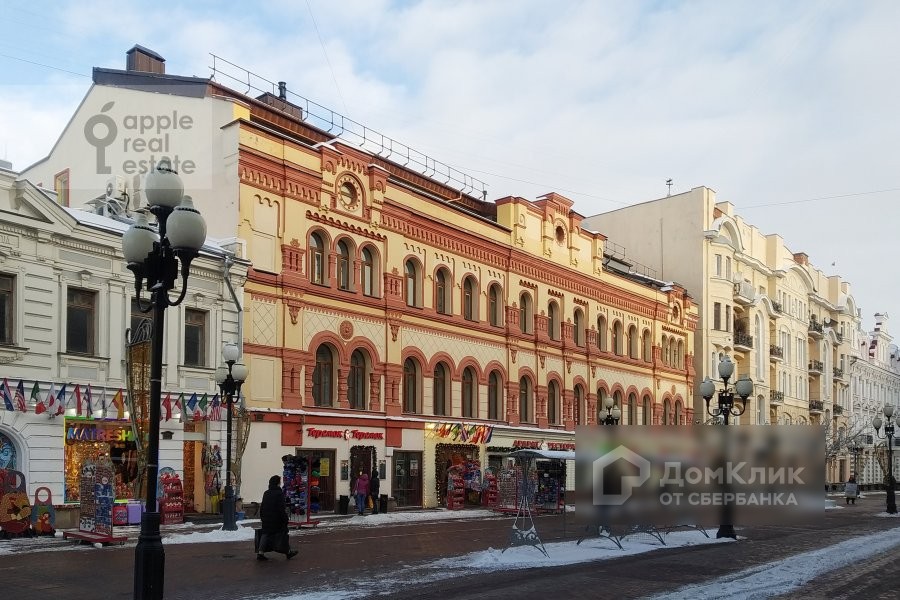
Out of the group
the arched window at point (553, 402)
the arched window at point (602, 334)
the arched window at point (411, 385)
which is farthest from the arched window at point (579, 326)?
the arched window at point (411, 385)

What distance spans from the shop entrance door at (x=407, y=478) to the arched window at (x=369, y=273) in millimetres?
5966

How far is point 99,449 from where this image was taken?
79.0ft

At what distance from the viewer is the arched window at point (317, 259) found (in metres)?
31.1

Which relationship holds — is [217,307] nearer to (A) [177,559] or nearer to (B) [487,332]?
(A) [177,559]

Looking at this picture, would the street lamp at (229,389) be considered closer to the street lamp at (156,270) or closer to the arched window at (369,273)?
the arched window at (369,273)

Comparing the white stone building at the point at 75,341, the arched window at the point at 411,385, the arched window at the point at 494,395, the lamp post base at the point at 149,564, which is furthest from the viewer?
the arched window at the point at 494,395

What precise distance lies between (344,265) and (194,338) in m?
7.06

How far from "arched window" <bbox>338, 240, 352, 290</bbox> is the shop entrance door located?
256 inches

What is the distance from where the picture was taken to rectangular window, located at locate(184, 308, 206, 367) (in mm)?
26797

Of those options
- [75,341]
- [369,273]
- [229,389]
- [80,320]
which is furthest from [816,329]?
[75,341]

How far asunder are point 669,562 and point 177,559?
366 inches

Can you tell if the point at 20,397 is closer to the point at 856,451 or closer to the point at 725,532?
the point at 725,532

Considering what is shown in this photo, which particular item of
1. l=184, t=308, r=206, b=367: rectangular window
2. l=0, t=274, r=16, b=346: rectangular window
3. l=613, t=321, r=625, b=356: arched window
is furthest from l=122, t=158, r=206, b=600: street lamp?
l=613, t=321, r=625, b=356: arched window

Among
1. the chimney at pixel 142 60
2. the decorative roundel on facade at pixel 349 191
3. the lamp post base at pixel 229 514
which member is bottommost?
the lamp post base at pixel 229 514
